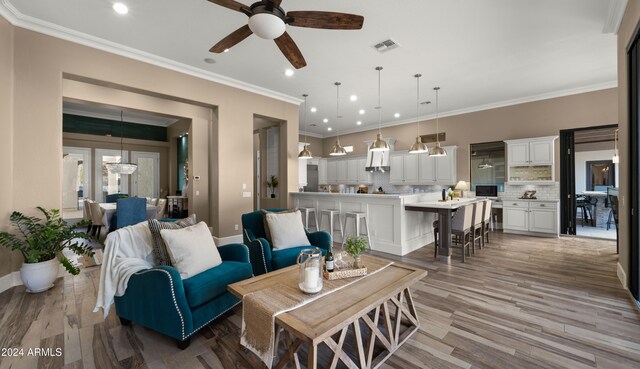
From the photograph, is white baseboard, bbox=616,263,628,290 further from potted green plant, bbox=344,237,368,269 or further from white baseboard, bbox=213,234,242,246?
white baseboard, bbox=213,234,242,246

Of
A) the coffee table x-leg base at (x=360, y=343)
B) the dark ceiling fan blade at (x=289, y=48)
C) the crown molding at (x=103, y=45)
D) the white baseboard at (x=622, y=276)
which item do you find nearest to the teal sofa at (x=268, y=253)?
the coffee table x-leg base at (x=360, y=343)

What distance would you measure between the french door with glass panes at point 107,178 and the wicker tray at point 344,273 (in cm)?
895

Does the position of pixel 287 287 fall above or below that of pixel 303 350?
above

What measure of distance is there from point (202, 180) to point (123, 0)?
4.57 m

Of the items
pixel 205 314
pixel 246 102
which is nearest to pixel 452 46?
pixel 246 102

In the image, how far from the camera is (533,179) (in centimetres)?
636

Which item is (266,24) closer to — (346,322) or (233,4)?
(233,4)

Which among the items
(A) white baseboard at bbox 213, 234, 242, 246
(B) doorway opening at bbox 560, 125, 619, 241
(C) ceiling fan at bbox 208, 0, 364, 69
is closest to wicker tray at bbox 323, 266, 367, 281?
(C) ceiling fan at bbox 208, 0, 364, 69

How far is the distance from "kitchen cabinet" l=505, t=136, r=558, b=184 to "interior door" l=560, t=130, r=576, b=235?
0.79ft

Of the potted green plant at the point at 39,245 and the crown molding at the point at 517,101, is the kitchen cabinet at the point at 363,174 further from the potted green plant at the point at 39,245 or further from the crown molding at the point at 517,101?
the potted green plant at the point at 39,245

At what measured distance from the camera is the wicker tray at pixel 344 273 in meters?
2.12

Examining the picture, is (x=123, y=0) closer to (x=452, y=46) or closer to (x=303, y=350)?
(x=303, y=350)

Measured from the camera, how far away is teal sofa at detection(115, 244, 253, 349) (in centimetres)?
202

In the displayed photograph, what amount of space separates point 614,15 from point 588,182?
974cm
